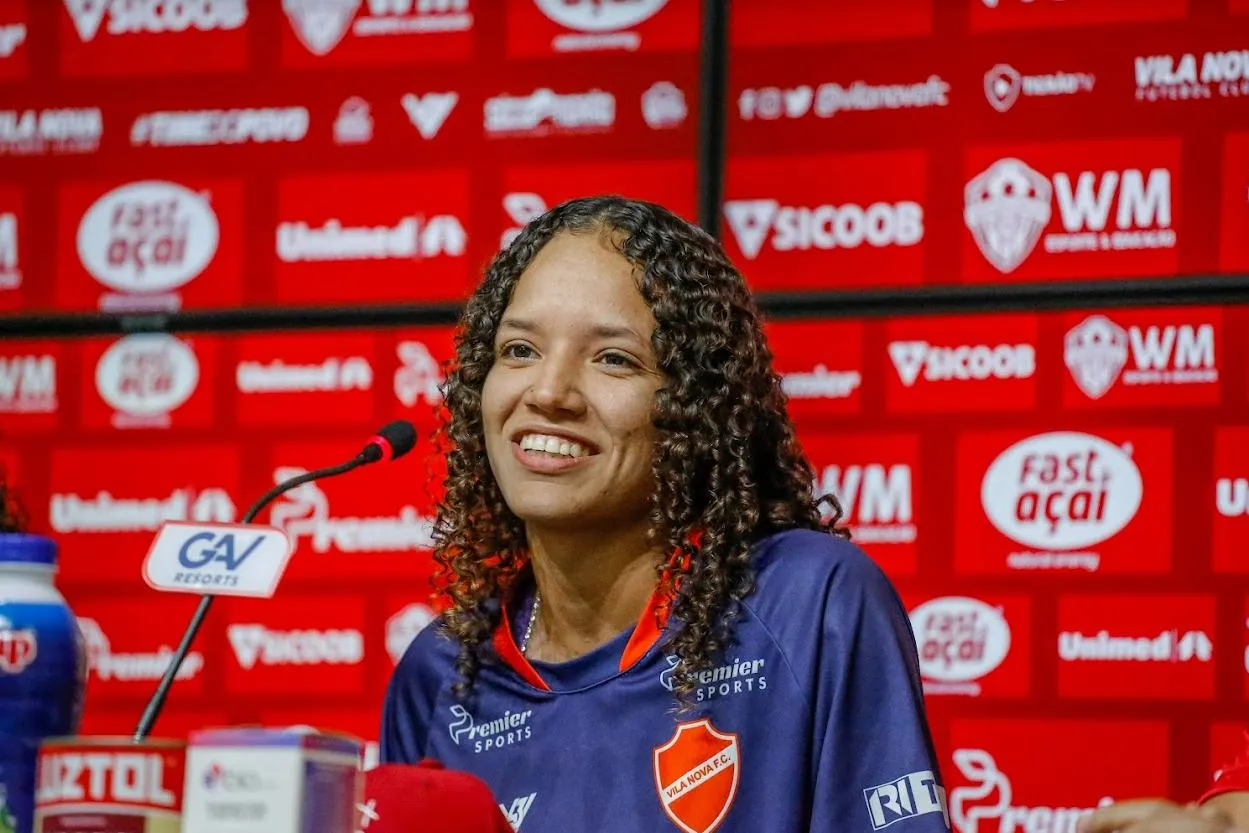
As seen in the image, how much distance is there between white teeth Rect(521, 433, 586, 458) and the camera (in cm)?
187

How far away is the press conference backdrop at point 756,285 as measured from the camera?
2812 mm

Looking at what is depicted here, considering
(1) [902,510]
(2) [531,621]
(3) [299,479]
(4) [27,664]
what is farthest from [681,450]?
(1) [902,510]

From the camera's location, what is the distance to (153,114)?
11.0ft

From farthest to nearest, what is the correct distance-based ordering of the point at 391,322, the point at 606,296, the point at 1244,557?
the point at 391,322, the point at 1244,557, the point at 606,296

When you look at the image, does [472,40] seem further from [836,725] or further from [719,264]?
[836,725]

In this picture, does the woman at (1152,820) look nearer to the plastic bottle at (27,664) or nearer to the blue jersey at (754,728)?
the blue jersey at (754,728)

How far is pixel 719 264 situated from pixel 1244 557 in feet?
4.11

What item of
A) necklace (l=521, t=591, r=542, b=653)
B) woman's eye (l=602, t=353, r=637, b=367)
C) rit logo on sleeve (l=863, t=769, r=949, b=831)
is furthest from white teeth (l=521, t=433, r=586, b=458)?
rit logo on sleeve (l=863, t=769, r=949, b=831)

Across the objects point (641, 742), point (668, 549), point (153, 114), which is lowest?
point (641, 742)

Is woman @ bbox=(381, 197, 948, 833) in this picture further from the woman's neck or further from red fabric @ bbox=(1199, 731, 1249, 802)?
red fabric @ bbox=(1199, 731, 1249, 802)

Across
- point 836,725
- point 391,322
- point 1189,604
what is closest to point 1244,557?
point 1189,604

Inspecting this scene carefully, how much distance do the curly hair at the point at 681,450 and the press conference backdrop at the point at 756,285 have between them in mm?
936

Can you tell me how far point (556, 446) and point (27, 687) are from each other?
78 centimetres

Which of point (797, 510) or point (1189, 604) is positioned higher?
point (797, 510)
